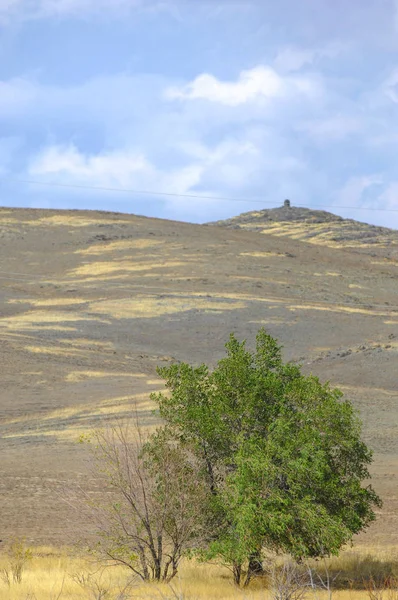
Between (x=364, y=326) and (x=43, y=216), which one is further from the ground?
(x=43, y=216)

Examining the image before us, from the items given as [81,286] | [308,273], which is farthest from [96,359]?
[308,273]

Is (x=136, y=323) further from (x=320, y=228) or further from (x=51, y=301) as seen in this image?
(x=320, y=228)

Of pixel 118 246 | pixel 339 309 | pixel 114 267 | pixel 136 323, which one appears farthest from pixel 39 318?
pixel 118 246

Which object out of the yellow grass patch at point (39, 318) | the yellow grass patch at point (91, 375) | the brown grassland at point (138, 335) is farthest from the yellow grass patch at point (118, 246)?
the yellow grass patch at point (91, 375)

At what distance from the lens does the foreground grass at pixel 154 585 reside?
49.3ft

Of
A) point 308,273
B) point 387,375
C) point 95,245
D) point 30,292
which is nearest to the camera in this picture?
point 387,375

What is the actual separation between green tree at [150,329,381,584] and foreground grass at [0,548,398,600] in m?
0.82

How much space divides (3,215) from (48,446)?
71.8 m

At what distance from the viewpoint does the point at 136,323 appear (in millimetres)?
65062

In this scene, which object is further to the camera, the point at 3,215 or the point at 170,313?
the point at 3,215

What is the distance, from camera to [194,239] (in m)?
95.5

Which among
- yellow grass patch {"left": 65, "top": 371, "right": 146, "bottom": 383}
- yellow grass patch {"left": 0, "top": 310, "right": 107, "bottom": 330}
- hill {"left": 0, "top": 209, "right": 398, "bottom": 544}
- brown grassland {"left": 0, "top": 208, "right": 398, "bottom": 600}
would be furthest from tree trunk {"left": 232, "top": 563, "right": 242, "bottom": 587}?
yellow grass patch {"left": 0, "top": 310, "right": 107, "bottom": 330}

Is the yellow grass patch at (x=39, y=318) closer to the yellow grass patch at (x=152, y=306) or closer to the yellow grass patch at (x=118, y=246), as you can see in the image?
the yellow grass patch at (x=152, y=306)

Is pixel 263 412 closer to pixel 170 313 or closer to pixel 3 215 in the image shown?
pixel 170 313
